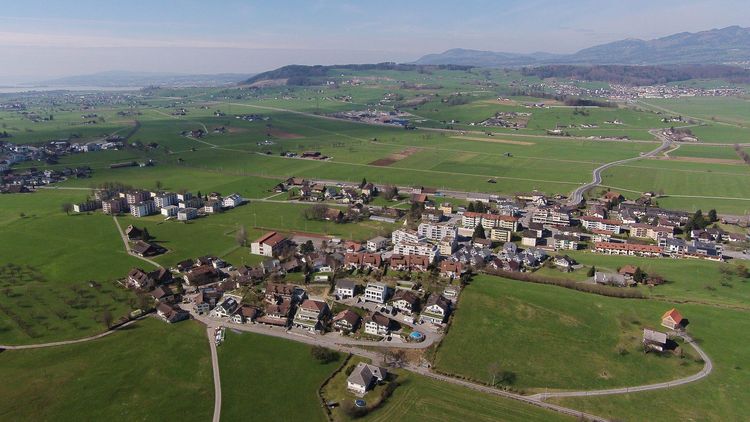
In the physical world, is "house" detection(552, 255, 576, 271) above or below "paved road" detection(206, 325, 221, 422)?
above

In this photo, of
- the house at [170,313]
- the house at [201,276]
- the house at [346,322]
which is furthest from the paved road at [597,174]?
the house at [170,313]

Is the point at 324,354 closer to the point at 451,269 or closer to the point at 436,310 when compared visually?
the point at 436,310

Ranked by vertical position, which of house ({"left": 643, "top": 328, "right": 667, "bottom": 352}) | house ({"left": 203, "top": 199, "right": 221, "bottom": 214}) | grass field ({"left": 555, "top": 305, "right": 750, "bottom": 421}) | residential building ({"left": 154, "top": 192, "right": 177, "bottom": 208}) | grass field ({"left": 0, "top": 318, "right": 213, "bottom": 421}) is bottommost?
grass field ({"left": 555, "top": 305, "right": 750, "bottom": 421})

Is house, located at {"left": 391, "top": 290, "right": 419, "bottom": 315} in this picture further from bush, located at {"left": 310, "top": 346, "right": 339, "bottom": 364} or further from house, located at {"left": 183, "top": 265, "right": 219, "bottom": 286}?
house, located at {"left": 183, "top": 265, "right": 219, "bottom": 286}

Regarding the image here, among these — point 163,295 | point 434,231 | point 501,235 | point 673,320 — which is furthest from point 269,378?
point 501,235

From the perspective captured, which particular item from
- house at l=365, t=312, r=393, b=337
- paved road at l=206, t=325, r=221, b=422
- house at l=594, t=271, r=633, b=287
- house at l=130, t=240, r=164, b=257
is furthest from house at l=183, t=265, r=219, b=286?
house at l=594, t=271, r=633, b=287
